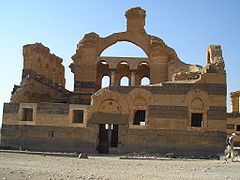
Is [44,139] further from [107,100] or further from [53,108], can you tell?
[107,100]

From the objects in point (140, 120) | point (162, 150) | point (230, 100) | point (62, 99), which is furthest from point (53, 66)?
point (230, 100)

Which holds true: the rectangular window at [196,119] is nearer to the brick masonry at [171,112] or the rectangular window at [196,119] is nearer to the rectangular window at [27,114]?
the brick masonry at [171,112]

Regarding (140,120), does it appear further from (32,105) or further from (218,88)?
(32,105)

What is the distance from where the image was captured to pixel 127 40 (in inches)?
1261

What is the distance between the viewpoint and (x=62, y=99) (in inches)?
1228

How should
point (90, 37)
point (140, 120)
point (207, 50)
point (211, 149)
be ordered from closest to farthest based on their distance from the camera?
1. point (211, 149)
2. point (140, 120)
3. point (207, 50)
4. point (90, 37)

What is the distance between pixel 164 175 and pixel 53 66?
24.4 metres

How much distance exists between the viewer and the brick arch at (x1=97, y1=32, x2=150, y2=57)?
104 feet

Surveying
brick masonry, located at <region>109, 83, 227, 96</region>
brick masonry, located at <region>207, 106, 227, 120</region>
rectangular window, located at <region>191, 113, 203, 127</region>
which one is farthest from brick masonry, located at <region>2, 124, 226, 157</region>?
brick masonry, located at <region>109, 83, 227, 96</region>

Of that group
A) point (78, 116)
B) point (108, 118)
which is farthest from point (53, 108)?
point (108, 118)

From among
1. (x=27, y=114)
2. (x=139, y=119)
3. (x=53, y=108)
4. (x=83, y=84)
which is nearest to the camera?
(x=139, y=119)

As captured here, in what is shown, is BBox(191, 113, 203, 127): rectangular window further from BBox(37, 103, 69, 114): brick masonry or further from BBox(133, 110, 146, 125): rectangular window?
BBox(37, 103, 69, 114): brick masonry

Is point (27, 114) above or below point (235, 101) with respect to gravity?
below

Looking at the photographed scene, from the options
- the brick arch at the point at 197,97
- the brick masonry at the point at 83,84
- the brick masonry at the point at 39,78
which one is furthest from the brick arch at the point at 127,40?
the brick arch at the point at 197,97
